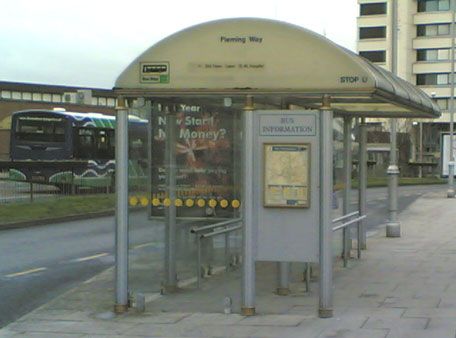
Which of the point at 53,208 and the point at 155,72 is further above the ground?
the point at 155,72

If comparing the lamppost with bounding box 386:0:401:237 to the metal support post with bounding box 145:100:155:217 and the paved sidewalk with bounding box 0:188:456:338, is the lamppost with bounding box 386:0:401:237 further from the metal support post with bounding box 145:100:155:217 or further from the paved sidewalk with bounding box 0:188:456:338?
the metal support post with bounding box 145:100:155:217

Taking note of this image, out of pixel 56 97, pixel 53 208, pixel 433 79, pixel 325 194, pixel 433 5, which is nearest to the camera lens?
pixel 325 194

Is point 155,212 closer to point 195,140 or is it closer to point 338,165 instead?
point 195,140

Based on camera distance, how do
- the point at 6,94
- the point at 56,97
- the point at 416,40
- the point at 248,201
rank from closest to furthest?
the point at 248,201, the point at 6,94, the point at 56,97, the point at 416,40

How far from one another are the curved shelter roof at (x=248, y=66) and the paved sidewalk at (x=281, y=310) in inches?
89.2

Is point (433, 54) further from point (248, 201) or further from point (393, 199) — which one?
point (248, 201)

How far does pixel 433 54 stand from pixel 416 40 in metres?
2.56

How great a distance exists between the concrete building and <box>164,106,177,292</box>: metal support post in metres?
74.1

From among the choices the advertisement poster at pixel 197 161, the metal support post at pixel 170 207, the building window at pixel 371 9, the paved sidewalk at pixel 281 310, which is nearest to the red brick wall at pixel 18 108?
the building window at pixel 371 9

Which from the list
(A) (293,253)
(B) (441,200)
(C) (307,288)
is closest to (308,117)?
(A) (293,253)

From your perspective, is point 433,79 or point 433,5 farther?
point 433,5

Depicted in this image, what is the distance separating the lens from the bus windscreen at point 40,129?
2906 cm

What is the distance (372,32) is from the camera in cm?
8381

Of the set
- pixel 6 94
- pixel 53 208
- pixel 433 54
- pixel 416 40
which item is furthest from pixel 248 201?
pixel 416 40
